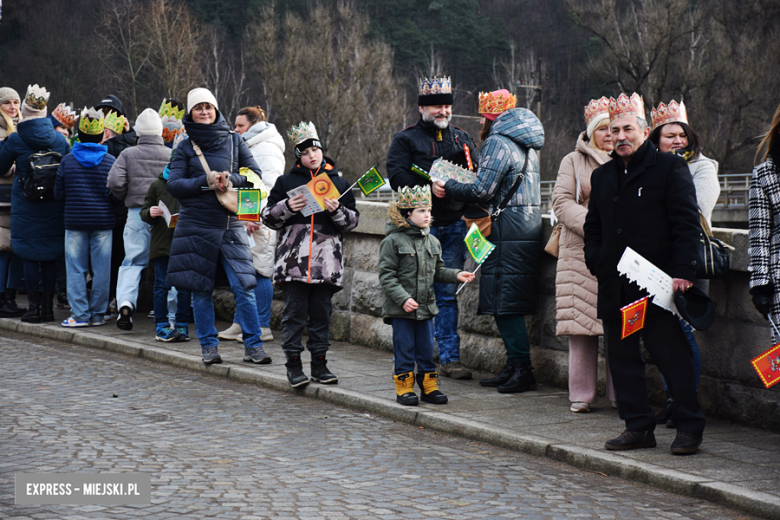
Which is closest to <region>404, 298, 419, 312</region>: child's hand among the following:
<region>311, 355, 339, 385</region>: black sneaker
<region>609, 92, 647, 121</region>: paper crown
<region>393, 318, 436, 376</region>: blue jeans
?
<region>393, 318, 436, 376</region>: blue jeans

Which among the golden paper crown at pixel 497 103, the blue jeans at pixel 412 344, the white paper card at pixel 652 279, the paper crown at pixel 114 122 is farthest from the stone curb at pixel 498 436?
the paper crown at pixel 114 122

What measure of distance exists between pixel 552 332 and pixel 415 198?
170 centimetres

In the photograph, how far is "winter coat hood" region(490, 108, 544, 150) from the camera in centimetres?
770

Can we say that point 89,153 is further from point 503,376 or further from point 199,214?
point 503,376

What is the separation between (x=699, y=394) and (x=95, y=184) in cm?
652

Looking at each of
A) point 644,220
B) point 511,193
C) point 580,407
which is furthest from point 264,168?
point 644,220

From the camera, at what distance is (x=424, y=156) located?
8227mm

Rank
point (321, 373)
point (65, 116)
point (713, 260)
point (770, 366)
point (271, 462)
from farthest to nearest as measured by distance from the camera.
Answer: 1. point (65, 116)
2. point (321, 373)
3. point (713, 260)
4. point (271, 462)
5. point (770, 366)

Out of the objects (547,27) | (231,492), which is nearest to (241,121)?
(231,492)

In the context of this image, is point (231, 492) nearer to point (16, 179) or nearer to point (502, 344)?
point (502, 344)

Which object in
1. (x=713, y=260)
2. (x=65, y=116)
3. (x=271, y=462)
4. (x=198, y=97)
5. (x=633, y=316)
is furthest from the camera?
(x=65, y=116)

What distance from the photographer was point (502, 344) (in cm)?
848

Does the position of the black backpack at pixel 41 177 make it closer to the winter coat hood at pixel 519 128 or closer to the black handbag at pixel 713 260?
the winter coat hood at pixel 519 128

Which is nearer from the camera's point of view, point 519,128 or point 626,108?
point 626,108
